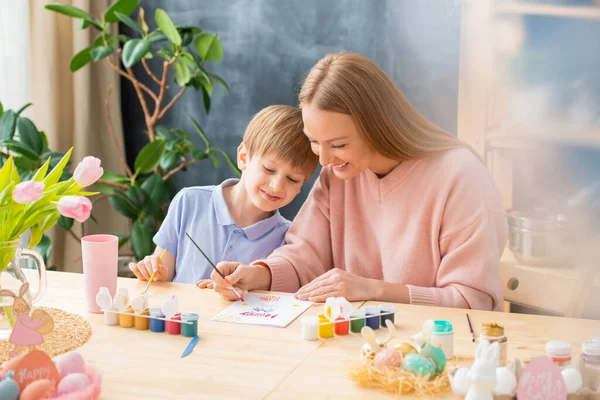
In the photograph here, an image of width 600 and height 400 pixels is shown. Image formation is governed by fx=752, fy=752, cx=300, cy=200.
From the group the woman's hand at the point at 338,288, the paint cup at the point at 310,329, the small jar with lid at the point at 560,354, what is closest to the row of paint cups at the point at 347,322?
the paint cup at the point at 310,329

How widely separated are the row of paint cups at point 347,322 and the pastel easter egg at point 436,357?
24 cm

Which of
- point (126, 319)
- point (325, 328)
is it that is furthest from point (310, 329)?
point (126, 319)

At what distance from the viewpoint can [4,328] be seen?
1.31 m

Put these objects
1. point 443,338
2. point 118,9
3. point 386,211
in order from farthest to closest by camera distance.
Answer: point 118,9 < point 386,211 < point 443,338

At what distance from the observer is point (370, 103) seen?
5.74ft

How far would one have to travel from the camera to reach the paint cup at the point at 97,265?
1.51 metres

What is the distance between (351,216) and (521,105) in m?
0.99

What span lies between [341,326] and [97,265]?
1.71 feet

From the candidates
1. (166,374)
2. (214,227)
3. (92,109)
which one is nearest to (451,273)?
(214,227)

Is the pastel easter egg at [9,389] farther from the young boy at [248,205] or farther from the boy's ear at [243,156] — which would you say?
the boy's ear at [243,156]

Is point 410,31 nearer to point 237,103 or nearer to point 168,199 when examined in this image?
point 237,103

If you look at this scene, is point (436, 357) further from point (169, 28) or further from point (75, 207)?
point (169, 28)

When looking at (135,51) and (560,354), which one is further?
(135,51)

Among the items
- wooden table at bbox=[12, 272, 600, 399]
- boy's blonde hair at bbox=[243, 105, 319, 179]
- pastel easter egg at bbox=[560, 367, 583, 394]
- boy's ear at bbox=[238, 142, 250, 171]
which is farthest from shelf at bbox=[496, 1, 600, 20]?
pastel easter egg at bbox=[560, 367, 583, 394]
